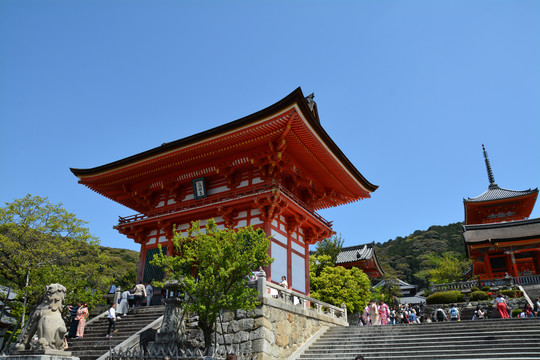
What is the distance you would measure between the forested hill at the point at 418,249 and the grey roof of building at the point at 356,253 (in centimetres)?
3274

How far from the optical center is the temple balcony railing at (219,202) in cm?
1699

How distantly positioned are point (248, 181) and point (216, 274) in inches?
362

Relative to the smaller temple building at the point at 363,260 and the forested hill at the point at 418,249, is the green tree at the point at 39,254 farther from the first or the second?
the forested hill at the point at 418,249

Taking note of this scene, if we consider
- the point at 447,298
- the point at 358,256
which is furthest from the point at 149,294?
the point at 358,256

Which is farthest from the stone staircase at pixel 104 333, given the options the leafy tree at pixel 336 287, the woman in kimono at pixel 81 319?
the leafy tree at pixel 336 287

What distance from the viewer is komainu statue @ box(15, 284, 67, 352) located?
308 inches

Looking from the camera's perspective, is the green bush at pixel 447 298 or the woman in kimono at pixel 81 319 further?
the green bush at pixel 447 298

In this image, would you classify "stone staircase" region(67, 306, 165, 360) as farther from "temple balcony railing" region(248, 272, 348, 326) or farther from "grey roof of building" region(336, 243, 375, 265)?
"grey roof of building" region(336, 243, 375, 265)

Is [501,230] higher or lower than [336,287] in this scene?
higher

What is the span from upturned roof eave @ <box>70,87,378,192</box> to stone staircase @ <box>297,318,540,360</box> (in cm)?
860

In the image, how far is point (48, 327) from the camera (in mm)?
7906

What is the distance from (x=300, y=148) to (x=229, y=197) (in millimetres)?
4200

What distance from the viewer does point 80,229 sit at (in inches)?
794

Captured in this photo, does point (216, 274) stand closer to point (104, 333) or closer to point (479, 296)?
point (104, 333)
